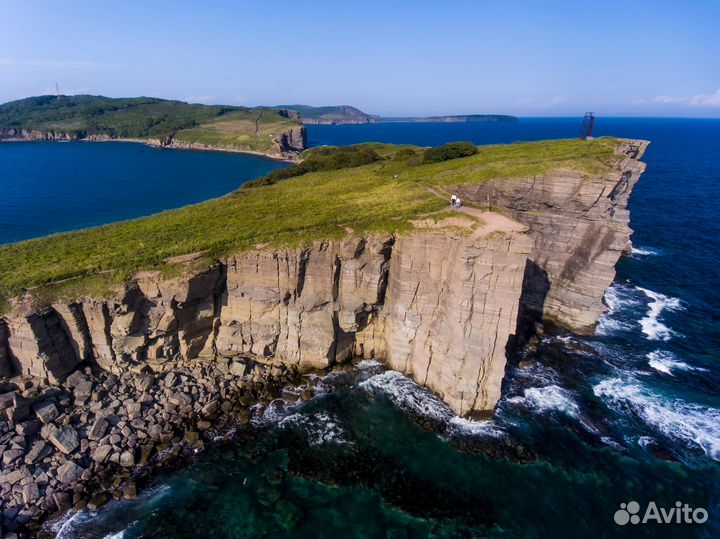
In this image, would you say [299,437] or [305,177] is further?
[305,177]

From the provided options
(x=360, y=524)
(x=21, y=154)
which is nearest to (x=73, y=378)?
(x=360, y=524)

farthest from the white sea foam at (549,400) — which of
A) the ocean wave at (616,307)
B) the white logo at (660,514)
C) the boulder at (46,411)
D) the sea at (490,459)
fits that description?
the boulder at (46,411)

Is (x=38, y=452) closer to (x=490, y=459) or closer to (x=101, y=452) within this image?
(x=101, y=452)

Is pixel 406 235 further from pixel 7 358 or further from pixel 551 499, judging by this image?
pixel 7 358

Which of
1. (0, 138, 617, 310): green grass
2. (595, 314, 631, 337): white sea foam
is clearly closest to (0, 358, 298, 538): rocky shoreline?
(0, 138, 617, 310): green grass

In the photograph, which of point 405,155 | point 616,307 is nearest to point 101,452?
point 616,307

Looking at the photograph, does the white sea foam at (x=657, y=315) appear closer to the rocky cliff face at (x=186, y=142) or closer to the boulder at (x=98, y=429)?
the boulder at (x=98, y=429)

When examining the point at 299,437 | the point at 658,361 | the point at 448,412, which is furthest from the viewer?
the point at 658,361
